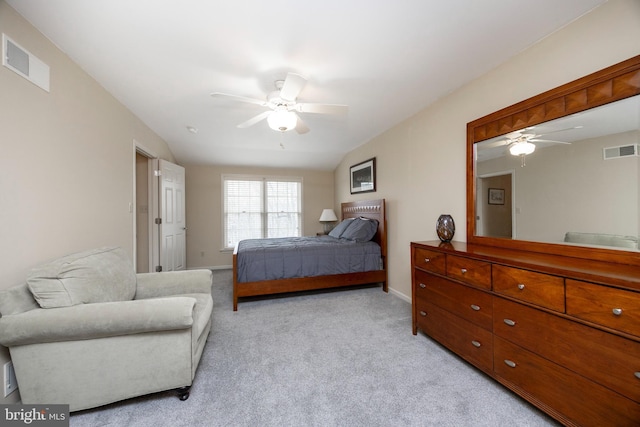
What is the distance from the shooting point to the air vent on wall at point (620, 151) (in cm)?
133

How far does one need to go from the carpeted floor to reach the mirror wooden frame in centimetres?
100

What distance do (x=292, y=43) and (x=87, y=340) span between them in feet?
7.33

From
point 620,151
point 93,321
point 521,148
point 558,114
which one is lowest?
point 93,321

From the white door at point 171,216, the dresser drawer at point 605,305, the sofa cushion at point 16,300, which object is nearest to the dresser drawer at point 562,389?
the dresser drawer at point 605,305

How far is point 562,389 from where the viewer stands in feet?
4.11

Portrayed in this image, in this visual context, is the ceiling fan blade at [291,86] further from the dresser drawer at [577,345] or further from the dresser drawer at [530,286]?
the dresser drawer at [577,345]

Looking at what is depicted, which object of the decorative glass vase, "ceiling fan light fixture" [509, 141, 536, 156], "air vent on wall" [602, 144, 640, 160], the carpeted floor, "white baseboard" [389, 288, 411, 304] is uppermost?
"ceiling fan light fixture" [509, 141, 536, 156]

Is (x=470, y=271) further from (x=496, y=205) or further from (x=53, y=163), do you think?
(x=53, y=163)

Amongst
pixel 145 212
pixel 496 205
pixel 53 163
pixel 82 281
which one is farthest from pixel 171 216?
pixel 496 205

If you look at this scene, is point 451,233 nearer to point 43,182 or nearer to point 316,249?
point 316,249

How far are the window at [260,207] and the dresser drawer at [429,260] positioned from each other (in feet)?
12.3

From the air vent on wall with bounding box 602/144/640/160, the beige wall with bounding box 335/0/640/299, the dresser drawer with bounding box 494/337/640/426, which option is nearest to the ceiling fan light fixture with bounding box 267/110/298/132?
the beige wall with bounding box 335/0/640/299

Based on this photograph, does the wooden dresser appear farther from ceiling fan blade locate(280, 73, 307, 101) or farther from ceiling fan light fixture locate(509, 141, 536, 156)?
ceiling fan blade locate(280, 73, 307, 101)

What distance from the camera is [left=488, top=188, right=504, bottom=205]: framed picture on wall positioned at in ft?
6.64
